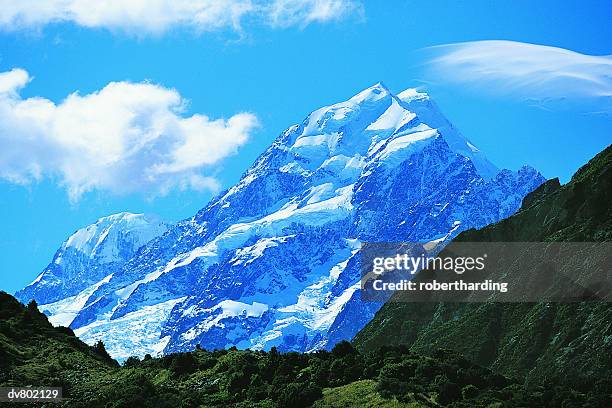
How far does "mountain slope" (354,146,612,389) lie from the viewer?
138750 millimetres

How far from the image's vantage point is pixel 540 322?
153 metres

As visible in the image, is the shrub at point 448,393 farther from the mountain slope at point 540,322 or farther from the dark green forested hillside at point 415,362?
the mountain slope at point 540,322

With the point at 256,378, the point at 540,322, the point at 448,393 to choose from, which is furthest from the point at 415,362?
the point at 540,322

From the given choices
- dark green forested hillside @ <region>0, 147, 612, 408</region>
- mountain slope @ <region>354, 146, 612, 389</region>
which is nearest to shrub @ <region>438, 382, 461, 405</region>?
dark green forested hillside @ <region>0, 147, 612, 408</region>

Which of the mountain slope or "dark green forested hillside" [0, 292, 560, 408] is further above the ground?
the mountain slope

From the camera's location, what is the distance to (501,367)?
Answer: 14962 centimetres

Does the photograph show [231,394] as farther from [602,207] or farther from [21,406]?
[602,207]

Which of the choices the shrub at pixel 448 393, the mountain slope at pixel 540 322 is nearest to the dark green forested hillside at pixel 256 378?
the shrub at pixel 448 393

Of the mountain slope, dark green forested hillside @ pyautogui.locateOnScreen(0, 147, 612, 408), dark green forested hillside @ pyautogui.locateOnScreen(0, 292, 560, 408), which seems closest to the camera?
dark green forested hillside @ pyautogui.locateOnScreen(0, 292, 560, 408)

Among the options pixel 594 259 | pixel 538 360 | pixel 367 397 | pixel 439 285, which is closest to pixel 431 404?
pixel 367 397

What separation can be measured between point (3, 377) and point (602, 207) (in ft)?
352

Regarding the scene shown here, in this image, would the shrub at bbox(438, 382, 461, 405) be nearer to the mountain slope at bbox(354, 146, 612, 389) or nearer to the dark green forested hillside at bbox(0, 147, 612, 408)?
the dark green forested hillside at bbox(0, 147, 612, 408)

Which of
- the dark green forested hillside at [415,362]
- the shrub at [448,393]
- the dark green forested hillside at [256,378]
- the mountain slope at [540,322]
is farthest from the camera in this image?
the mountain slope at [540,322]

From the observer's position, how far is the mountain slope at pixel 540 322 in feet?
455
